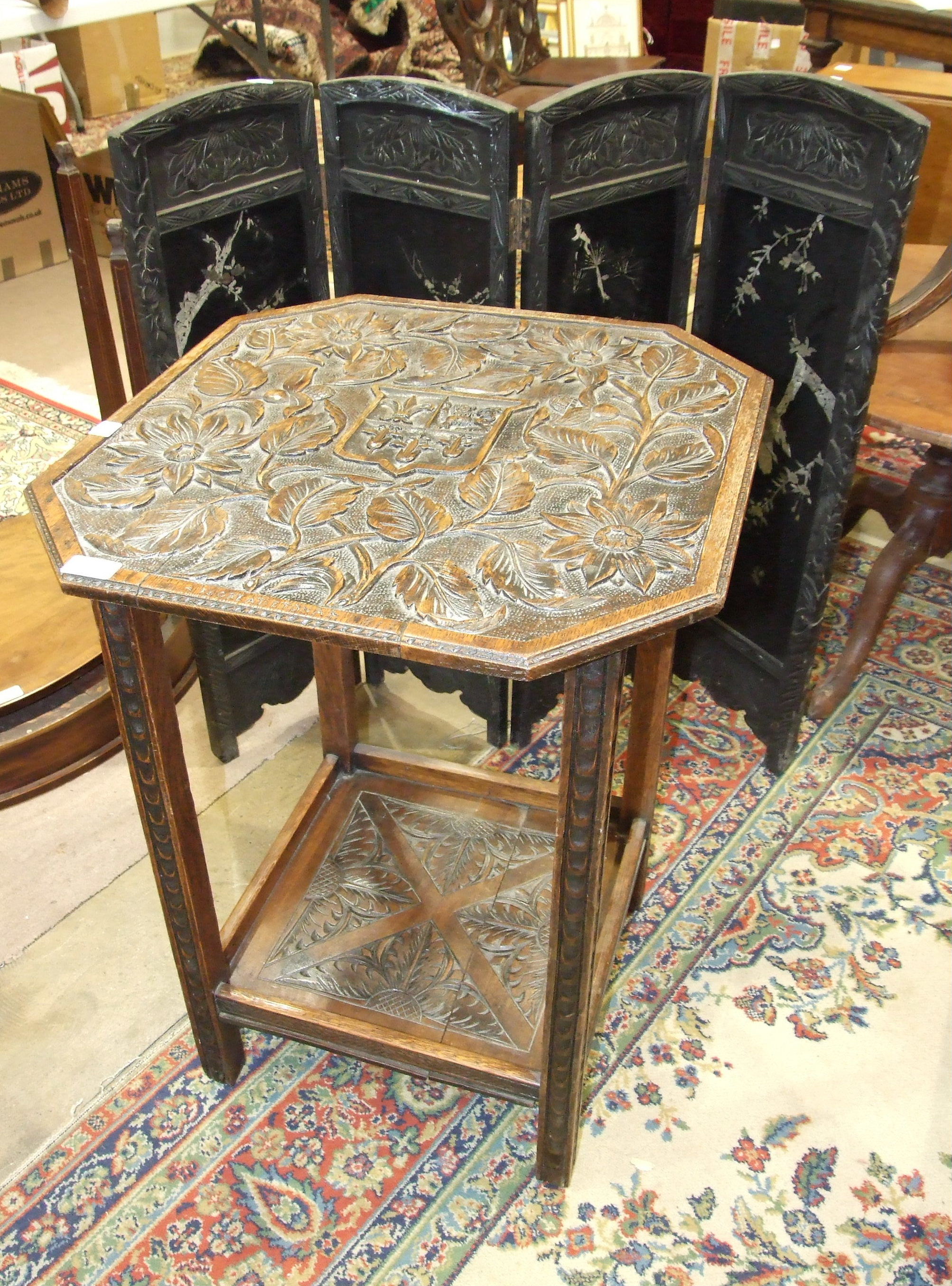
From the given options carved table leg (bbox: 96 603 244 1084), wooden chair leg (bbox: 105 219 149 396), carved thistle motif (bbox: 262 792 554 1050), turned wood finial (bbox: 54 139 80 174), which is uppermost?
turned wood finial (bbox: 54 139 80 174)

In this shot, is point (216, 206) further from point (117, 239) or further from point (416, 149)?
point (416, 149)

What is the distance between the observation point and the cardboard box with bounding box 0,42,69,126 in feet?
11.4

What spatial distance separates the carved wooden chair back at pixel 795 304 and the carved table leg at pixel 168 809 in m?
0.89

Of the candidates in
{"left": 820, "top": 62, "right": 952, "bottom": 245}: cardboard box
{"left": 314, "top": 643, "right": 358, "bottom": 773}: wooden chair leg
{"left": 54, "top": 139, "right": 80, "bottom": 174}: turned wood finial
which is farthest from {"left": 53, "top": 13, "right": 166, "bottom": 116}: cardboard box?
{"left": 314, "top": 643, "right": 358, "bottom": 773}: wooden chair leg

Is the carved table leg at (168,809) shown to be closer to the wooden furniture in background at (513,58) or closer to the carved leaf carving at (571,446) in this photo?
the carved leaf carving at (571,446)

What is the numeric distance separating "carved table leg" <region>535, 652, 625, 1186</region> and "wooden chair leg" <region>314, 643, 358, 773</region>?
701 millimetres

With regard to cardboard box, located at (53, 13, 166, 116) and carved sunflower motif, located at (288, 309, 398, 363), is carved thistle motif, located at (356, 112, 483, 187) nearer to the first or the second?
carved sunflower motif, located at (288, 309, 398, 363)

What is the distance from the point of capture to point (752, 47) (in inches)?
138

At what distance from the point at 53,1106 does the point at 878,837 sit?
147 cm

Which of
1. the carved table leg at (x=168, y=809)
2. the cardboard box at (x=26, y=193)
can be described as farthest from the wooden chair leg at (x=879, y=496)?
the cardboard box at (x=26, y=193)

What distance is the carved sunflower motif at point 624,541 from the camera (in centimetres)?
113

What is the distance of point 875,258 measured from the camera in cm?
169

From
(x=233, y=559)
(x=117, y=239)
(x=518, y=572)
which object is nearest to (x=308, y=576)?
(x=233, y=559)

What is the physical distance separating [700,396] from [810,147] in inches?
23.0
